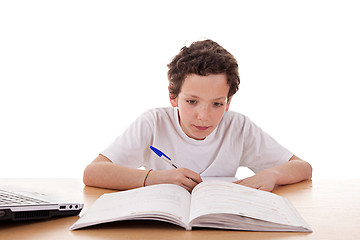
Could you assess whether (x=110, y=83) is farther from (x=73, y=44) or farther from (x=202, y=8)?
(x=202, y=8)

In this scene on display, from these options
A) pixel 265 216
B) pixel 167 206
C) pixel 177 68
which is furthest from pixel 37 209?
pixel 177 68

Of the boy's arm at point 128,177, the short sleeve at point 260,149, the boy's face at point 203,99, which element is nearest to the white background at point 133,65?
the short sleeve at point 260,149

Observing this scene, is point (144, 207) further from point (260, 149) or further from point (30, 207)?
point (260, 149)

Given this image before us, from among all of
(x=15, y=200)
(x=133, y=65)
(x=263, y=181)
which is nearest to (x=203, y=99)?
(x=263, y=181)

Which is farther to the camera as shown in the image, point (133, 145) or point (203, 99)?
point (133, 145)

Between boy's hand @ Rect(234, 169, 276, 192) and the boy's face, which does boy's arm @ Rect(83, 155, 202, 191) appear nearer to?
boy's hand @ Rect(234, 169, 276, 192)

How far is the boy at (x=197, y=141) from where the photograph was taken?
1.22 metres

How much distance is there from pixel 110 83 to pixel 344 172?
1.70 meters

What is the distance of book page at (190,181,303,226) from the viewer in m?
0.78

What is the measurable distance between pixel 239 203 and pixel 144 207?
185 mm

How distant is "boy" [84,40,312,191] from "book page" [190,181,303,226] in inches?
7.2

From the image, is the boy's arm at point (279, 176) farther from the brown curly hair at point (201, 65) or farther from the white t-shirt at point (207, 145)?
the brown curly hair at point (201, 65)

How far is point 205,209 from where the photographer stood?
78 centimetres

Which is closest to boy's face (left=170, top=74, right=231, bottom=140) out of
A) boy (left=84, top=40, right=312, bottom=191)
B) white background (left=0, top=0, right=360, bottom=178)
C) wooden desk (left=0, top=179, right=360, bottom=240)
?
boy (left=84, top=40, right=312, bottom=191)
